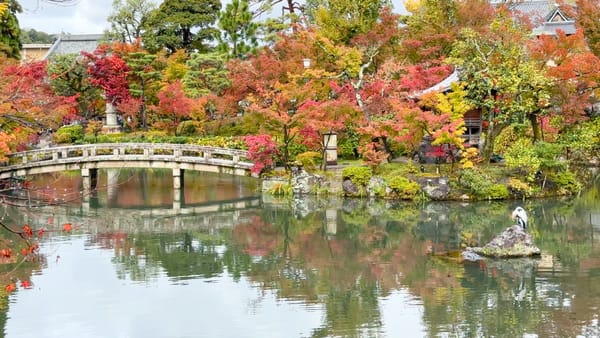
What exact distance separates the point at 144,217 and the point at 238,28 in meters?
14.3

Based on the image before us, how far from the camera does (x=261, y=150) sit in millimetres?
24625

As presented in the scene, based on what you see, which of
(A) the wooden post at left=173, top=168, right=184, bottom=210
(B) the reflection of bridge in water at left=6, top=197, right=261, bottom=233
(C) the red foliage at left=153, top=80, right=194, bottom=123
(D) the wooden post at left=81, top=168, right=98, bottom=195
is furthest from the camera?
(C) the red foliage at left=153, top=80, right=194, bottom=123

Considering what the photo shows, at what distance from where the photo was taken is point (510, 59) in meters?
23.3

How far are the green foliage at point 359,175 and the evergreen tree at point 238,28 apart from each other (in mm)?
11989

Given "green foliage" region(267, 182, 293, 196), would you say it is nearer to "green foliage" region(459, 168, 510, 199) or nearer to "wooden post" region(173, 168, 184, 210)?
"wooden post" region(173, 168, 184, 210)

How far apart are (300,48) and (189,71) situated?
4883 millimetres

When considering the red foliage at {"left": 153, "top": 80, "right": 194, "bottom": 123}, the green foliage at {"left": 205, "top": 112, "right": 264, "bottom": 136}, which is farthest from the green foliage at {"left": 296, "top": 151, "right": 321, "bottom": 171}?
Result: the red foliage at {"left": 153, "top": 80, "right": 194, "bottom": 123}

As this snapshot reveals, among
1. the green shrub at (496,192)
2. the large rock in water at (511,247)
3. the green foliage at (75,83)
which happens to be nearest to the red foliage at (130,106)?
the green foliage at (75,83)

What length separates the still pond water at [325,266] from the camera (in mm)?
12133

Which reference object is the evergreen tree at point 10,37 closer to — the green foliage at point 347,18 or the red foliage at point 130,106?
the red foliage at point 130,106

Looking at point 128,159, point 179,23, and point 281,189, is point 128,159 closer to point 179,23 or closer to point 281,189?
point 281,189

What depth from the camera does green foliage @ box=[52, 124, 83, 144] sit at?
33.0 m

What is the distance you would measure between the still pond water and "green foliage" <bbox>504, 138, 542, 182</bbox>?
1004 mm

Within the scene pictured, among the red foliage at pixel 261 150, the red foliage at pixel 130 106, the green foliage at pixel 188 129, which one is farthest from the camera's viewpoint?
the red foliage at pixel 130 106
